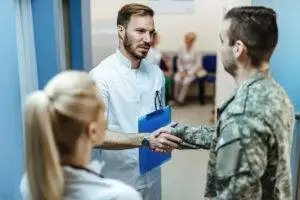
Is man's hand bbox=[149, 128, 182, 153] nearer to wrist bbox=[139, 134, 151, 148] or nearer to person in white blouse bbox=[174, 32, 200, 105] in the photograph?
wrist bbox=[139, 134, 151, 148]

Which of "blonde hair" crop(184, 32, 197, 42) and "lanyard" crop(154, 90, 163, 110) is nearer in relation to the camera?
"lanyard" crop(154, 90, 163, 110)

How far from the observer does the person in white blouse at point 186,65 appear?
6.90m

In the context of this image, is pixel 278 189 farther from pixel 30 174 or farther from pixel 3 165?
pixel 3 165

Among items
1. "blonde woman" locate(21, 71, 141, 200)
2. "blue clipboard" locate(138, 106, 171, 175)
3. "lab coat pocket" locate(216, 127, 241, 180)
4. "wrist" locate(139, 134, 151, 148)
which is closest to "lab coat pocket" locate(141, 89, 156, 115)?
"blue clipboard" locate(138, 106, 171, 175)

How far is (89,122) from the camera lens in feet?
3.39

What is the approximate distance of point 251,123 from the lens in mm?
1301

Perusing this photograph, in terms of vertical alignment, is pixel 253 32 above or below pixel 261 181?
above

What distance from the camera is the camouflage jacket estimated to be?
1.30 meters

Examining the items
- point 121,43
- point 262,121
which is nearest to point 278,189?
point 262,121

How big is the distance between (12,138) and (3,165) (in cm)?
15

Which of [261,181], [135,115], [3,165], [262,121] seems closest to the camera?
[262,121]

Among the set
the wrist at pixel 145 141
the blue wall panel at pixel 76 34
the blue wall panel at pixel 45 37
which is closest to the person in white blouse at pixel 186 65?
the blue wall panel at pixel 76 34

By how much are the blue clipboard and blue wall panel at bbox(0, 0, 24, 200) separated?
632mm

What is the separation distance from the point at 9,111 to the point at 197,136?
0.91 metres
